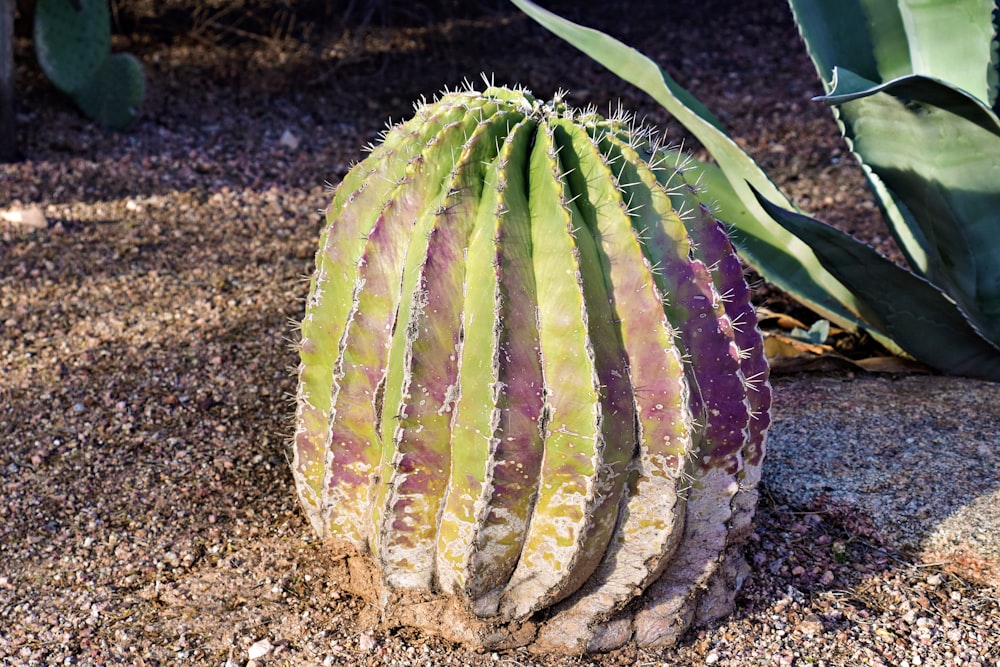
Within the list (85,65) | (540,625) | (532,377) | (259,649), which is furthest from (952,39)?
(85,65)

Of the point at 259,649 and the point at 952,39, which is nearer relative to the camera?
the point at 259,649

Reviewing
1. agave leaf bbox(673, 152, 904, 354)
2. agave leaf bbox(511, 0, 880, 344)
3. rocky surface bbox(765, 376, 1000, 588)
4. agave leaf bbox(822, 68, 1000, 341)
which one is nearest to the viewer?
rocky surface bbox(765, 376, 1000, 588)

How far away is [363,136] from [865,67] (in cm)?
252

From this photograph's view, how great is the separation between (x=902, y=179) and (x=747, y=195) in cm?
38

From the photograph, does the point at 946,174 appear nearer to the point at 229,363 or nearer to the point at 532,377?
the point at 532,377

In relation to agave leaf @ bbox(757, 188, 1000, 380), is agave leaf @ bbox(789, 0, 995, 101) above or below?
above

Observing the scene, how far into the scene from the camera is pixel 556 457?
1684mm

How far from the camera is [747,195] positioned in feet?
9.02

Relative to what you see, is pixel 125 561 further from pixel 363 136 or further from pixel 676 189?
pixel 363 136

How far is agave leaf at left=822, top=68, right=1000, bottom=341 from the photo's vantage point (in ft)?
7.98

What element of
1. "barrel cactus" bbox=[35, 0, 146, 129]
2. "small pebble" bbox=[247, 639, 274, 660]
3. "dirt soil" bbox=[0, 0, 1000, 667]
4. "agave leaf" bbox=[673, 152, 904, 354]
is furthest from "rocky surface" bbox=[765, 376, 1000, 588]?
"barrel cactus" bbox=[35, 0, 146, 129]

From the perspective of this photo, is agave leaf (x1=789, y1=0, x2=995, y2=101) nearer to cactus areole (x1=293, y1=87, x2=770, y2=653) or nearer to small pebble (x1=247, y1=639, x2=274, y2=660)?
cactus areole (x1=293, y1=87, x2=770, y2=653)

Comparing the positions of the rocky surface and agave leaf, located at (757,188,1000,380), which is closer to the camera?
the rocky surface

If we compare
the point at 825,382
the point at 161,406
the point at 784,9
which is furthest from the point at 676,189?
the point at 784,9
